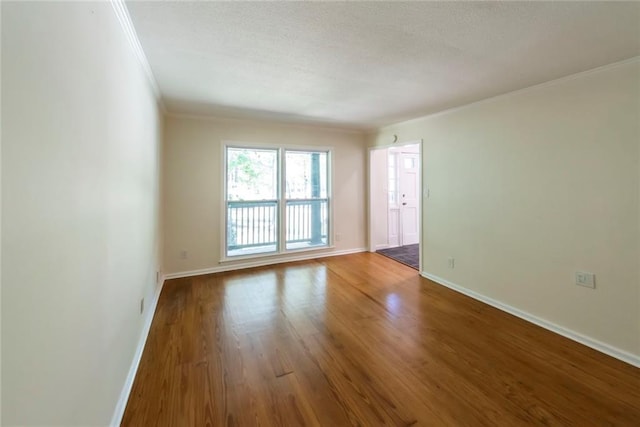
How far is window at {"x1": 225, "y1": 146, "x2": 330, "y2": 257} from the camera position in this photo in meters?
4.33

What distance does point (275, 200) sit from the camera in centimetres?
456

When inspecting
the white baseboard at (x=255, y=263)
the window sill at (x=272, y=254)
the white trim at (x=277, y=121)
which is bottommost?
the white baseboard at (x=255, y=263)

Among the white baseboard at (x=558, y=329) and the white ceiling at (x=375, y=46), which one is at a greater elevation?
the white ceiling at (x=375, y=46)

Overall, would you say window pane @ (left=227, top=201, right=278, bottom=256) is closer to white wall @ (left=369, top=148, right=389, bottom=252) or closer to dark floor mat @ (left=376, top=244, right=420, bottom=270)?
white wall @ (left=369, top=148, right=389, bottom=252)

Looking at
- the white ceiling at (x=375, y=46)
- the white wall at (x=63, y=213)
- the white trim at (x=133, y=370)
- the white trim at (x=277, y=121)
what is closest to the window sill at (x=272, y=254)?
the white trim at (x=133, y=370)

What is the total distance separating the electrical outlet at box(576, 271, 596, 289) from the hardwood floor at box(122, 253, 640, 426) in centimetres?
52

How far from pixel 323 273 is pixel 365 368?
6.99 ft

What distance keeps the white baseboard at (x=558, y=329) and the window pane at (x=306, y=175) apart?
260 centimetres

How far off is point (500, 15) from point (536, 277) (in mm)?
2361

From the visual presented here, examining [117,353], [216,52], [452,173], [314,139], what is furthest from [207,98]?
[452,173]

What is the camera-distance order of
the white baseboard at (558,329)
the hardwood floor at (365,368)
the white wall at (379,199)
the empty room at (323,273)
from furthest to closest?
the white wall at (379,199) < the white baseboard at (558,329) < the hardwood floor at (365,368) < the empty room at (323,273)

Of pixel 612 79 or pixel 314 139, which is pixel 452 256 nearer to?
pixel 612 79

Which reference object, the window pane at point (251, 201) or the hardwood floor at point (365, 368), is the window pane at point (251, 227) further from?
the hardwood floor at point (365, 368)

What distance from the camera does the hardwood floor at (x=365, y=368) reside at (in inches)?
62.9
